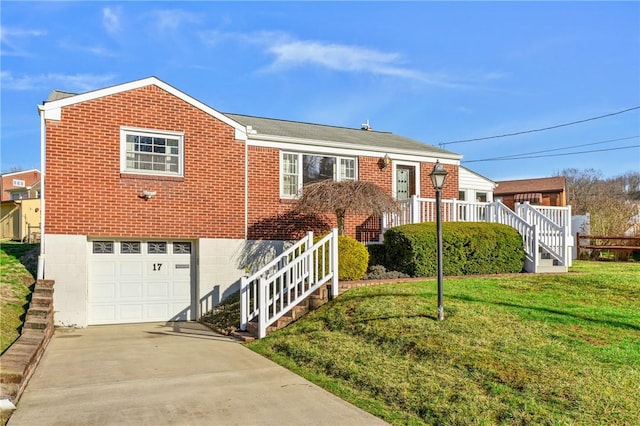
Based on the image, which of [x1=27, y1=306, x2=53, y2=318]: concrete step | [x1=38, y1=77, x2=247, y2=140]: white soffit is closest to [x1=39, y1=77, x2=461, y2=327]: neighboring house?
[x1=38, y1=77, x2=247, y2=140]: white soffit

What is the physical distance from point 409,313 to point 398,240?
428 cm

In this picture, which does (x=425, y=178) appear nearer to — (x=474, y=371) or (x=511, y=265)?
(x=511, y=265)

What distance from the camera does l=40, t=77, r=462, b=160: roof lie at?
39.9ft

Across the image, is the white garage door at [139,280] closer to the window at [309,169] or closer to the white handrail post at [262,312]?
the window at [309,169]

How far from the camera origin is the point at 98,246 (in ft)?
40.9

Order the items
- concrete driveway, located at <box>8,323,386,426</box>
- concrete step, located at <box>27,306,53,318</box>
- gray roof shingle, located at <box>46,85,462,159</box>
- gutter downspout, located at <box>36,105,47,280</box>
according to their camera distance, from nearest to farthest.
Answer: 1. concrete driveway, located at <box>8,323,386,426</box>
2. concrete step, located at <box>27,306,53,318</box>
3. gutter downspout, located at <box>36,105,47,280</box>
4. gray roof shingle, located at <box>46,85,462,159</box>

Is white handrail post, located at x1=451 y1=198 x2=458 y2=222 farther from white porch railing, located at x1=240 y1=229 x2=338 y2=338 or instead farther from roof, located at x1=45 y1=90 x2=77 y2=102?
roof, located at x1=45 y1=90 x2=77 y2=102

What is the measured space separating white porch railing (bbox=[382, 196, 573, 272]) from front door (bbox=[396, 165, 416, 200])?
1.52m

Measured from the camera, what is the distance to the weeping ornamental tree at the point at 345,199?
12758 millimetres

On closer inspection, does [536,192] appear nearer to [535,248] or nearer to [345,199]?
[535,248]

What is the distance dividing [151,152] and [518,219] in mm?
9724

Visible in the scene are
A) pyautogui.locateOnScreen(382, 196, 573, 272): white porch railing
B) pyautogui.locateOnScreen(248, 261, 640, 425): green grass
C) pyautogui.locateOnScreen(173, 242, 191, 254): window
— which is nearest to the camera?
pyautogui.locateOnScreen(248, 261, 640, 425): green grass

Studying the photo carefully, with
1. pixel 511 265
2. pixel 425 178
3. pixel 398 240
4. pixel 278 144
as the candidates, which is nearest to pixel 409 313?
pixel 398 240

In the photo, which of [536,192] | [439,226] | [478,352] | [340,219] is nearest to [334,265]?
[439,226]
